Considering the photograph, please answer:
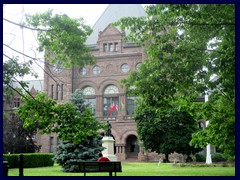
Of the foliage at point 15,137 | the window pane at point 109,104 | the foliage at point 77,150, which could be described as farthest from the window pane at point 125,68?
the foliage at point 77,150

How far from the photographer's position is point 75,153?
21.9 meters

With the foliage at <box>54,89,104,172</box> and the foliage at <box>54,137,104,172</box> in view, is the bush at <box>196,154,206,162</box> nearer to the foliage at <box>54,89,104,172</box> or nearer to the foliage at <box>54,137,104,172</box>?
the foliage at <box>54,89,104,172</box>

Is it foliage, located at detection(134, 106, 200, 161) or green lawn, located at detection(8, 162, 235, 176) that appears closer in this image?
green lawn, located at detection(8, 162, 235, 176)

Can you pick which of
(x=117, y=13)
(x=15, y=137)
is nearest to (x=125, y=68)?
(x=117, y=13)

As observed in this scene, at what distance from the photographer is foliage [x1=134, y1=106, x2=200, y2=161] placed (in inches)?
1391

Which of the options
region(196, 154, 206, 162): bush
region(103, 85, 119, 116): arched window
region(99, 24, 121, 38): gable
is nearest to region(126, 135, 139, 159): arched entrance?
region(103, 85, 119, 116): arched window

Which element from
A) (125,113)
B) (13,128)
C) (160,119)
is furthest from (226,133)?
(125,113)

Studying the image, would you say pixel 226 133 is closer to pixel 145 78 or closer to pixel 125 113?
pixel 145 78

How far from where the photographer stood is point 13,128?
37688 millimetres

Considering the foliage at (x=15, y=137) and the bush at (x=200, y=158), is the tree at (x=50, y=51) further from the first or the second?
the bush at (x=200, y=158)

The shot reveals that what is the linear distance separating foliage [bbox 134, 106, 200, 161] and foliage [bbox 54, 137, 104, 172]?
13.3 meters

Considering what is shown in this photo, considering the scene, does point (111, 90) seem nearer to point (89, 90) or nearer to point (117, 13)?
point (89, 90)

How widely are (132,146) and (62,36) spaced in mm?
30893

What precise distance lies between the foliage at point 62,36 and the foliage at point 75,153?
24.7 feet
